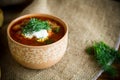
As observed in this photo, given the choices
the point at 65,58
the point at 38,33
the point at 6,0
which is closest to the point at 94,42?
the point at 65,58

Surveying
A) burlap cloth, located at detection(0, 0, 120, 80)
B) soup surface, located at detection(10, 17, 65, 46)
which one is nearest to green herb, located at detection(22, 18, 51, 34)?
soup surface, located at detection(10, 17, 65, 46)

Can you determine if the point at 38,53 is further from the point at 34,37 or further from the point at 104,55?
the point at 104,55

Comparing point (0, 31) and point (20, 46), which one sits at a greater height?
point (20, 46)

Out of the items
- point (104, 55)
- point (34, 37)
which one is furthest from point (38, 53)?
point (104, 55)

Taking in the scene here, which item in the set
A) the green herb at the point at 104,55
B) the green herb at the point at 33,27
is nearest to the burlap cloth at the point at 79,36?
the green herb at the point at 104,55

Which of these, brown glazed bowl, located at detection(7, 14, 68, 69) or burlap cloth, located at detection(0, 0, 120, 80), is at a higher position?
brown glazed bowl, located at detection(7, 14, 68, 69)

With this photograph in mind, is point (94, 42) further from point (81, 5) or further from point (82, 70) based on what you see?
point (81, 5)

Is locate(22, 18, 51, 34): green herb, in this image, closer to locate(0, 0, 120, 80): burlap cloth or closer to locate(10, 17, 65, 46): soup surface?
locate(10, 17, 65, 46): soup surface
